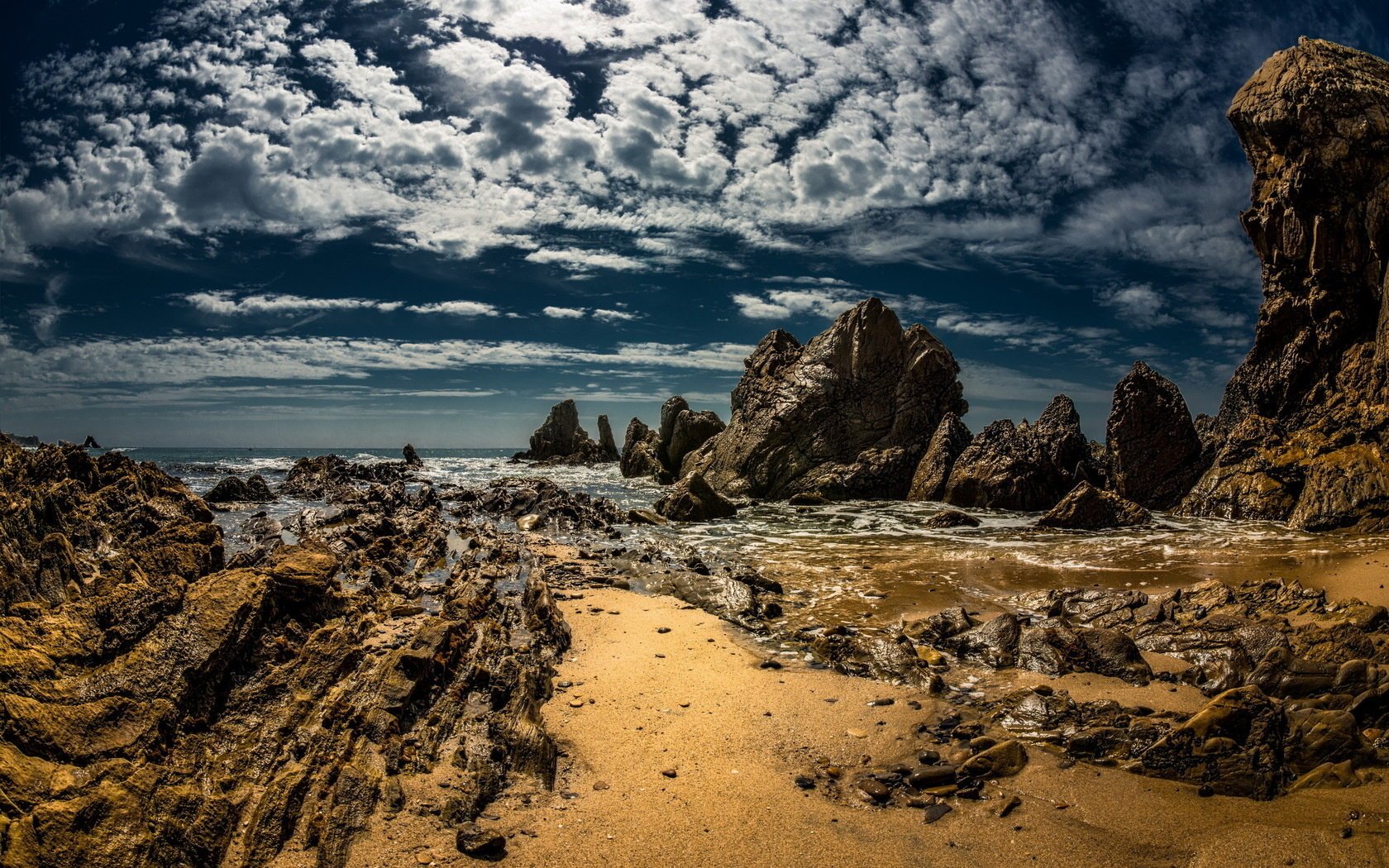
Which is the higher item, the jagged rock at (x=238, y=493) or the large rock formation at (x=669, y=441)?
the large rock formation at (x=669, y=441)

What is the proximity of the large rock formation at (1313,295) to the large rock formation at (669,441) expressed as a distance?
90.8 ft

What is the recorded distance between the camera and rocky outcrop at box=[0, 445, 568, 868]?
12.2 ft

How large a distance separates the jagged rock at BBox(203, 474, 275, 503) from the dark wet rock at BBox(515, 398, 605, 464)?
41.7m

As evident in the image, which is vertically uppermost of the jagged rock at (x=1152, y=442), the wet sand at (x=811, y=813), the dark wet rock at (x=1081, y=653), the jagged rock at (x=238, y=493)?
the jagged rock at (x=1152, y=442)

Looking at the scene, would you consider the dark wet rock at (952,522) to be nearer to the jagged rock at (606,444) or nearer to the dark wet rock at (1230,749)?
the dark wet rock at (1230,749)

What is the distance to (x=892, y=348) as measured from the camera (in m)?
32.3

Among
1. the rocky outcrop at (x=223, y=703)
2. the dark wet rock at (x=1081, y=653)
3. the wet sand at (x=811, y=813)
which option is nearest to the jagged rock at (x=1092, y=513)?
the dark wet rock at (x=1081, y=653)

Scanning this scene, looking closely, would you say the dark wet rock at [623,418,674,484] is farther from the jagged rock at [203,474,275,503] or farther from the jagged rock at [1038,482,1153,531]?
the jagged rock at [1038,482,1153,531]

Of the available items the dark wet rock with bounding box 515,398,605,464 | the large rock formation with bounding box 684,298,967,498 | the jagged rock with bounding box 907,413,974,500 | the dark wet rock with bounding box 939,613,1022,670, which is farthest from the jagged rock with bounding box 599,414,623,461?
the dark wet rock with bounding box 939,613,1022,670

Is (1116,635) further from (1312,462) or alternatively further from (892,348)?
(892,348)

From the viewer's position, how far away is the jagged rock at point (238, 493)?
27.1m

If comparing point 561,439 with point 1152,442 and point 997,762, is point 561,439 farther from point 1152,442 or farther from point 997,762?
point 997,762

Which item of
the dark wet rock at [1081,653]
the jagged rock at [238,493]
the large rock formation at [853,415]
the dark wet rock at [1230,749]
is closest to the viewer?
the dark wet rock at [1230,749]

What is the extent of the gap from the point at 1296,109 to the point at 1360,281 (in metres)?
5.90
